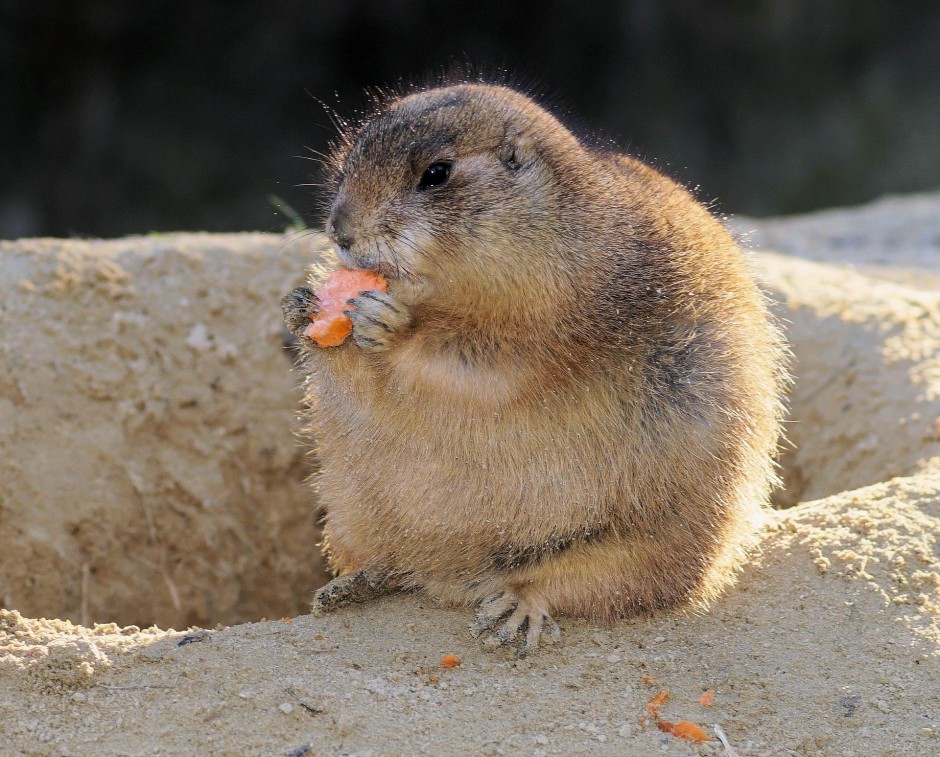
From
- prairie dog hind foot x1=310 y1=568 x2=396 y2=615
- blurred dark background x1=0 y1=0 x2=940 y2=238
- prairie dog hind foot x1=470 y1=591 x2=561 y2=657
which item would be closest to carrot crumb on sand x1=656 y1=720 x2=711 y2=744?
prairie dog hind foot x1=470 y1=591 x2=561 y2=657

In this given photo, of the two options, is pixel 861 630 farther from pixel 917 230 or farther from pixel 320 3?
pixel 320 3

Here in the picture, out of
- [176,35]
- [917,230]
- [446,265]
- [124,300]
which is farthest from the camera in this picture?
[176,35]

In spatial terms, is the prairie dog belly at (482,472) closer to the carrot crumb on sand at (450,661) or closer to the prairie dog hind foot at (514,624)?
the prairie dog hind foot at (514,624)

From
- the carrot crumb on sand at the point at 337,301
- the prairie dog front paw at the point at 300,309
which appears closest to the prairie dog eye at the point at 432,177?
the carrot crumb on sand at the point at 337,301

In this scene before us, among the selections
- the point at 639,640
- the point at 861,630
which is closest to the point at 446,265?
the point at 639,640

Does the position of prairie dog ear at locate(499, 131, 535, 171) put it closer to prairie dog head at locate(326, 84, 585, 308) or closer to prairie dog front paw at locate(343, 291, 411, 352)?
prairie dog head at locate(326, 84, 585, 308)

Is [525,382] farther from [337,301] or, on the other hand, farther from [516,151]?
[516,151]

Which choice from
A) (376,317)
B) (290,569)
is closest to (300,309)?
(376,317)
